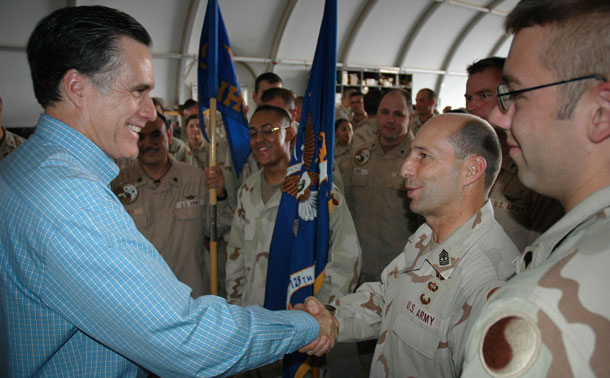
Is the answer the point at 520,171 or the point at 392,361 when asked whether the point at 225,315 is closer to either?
the point at 392,361

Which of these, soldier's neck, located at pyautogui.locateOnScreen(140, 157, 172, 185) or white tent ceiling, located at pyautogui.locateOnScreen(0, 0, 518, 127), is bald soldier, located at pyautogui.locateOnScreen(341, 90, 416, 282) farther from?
white tent ceiling, located at pyautogui.locateOnScreen(0, 0, 518, 127)

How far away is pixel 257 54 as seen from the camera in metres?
10.5

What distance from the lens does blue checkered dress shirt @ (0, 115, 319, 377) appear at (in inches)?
38.9

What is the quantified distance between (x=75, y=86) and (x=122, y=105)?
152mm

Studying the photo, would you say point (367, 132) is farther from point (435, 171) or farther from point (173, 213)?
point (435, 171)

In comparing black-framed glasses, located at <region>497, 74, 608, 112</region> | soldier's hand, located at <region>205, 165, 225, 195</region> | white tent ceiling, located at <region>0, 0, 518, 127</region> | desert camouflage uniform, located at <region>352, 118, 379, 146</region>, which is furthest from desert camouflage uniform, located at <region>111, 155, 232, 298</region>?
white tent ceiling, located at <region>0, 0, 518, 127</region>

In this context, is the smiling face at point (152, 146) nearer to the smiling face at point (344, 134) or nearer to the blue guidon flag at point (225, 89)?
the blue guidon flag at point (225, 89)

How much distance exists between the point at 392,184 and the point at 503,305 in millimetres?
2710

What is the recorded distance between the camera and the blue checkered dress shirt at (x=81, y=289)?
989 millimetres

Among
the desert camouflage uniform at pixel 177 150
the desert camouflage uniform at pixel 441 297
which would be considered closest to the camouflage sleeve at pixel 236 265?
the desert camouflage uniform at pixel 441 297

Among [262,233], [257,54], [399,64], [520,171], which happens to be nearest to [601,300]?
[520,171]

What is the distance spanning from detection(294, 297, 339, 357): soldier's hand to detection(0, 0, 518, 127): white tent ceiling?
8524 mm

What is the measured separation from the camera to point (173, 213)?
9.32ft

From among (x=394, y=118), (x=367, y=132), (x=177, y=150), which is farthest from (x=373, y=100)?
(x=177, y=150)
